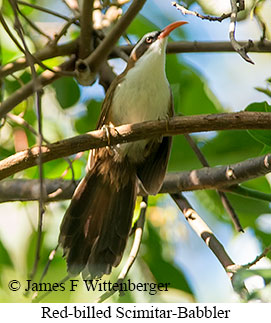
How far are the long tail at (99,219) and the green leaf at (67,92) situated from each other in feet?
2.02

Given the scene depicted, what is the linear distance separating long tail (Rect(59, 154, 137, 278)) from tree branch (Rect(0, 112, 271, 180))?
91cm

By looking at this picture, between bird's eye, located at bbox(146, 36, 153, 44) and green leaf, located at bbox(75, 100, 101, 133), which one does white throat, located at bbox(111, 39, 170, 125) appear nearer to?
bird's eye, located at bbox(146, 36, 153, 44)

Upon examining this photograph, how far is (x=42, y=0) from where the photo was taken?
14.3 feet

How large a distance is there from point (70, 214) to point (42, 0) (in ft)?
5.66

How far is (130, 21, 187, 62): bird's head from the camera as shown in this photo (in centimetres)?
387

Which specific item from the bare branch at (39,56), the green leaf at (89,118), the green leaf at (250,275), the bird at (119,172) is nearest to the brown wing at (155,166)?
the bird at (119,172)

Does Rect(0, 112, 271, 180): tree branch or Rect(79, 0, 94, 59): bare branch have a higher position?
Rect(79, 0, 94, 59): bare branch

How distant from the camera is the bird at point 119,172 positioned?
139 inches

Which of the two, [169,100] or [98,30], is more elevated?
[98,30]

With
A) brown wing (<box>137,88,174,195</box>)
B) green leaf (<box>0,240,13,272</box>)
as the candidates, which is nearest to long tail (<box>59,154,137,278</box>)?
brown wing (<box>137,88,174,195</box>)

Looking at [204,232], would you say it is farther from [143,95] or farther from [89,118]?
[89,118]

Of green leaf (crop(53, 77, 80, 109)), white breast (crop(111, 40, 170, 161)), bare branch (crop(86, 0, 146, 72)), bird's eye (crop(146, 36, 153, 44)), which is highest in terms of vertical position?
bird's eye (crop(146, 36, 153, 44))
